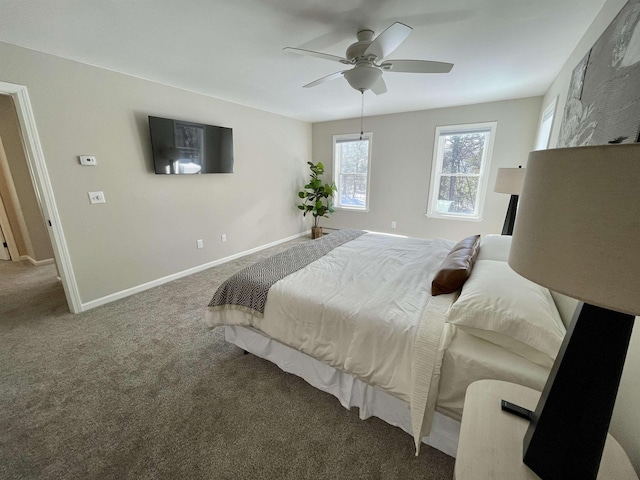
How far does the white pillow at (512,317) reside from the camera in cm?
104

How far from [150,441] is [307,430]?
0.85 metres

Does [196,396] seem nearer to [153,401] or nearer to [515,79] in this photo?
[153,401]

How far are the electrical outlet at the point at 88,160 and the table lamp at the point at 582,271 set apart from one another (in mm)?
3372

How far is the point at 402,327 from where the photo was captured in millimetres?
1263

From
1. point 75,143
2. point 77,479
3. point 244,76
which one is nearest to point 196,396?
point 77,479

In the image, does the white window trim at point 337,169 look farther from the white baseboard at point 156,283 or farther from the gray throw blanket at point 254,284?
the gray throw blanket at point 254,284

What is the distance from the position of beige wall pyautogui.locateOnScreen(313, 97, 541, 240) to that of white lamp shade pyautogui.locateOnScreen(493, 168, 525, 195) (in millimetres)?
1515

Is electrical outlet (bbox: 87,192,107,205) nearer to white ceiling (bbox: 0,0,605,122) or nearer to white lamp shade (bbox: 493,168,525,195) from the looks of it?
white ceiling (bbox: 0,0,605,122)

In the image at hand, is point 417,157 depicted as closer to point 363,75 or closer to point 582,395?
point 363,75

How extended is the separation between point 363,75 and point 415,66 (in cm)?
37

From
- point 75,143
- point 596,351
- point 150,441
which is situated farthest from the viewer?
point 75,143

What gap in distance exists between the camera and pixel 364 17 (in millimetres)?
1688

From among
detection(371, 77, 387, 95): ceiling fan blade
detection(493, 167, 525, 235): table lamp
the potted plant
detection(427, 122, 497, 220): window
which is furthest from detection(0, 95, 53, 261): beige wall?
detection(427, 122, 497, 220): window

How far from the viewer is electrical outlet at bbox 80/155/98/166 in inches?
94.9
